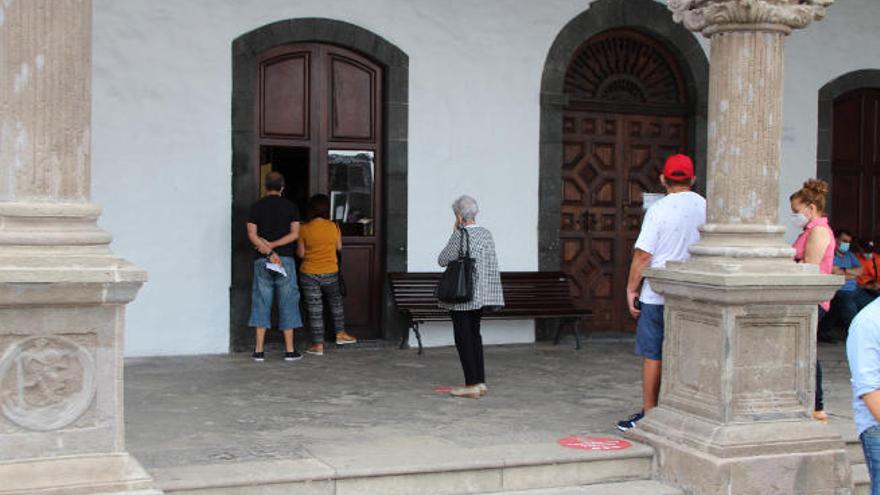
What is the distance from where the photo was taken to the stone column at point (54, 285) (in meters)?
4.75

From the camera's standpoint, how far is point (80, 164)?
16.4 feet

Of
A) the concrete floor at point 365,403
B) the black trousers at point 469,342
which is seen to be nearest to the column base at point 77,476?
the concrete floor at point 365,403

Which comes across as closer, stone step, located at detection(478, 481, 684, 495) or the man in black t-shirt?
stone step, located at detection(478, 481, 684, 495)

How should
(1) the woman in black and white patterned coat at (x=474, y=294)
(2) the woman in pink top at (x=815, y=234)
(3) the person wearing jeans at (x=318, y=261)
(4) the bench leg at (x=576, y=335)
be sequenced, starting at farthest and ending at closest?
(4) the bench leg at (x=576, y=335), (3) the person wearing jeans at (x=318, y=261), (1) the woman in black and white patterned coat at (x=474, y=294), (2) the woman in pink top at (x=815, y=234)

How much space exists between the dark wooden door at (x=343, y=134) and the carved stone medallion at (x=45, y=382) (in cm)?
539

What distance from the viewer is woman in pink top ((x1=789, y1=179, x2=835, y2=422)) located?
6.93 metres

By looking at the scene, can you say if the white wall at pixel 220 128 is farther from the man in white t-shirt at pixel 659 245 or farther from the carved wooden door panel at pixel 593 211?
the man in white t-shirt at pixel 659 245

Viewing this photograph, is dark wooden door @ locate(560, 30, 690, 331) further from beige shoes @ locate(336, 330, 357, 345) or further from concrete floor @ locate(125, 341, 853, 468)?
beige shoes @ locate(336, 330, 357, 345)

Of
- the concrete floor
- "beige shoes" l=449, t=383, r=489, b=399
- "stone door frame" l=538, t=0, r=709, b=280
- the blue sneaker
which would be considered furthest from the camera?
"stone door frame" l=538, t=0, r=709, b=280

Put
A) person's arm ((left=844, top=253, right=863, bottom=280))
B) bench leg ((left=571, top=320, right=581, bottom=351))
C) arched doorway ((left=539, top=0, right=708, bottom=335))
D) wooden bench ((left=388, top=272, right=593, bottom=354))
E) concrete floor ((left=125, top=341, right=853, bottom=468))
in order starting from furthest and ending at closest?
1. person's arm ((left=844, top=253, right=863, bottom=280))
2. arched doorway ((left=539, top=0, right=708, bottom=335))
3. bench leg ((left=571, top=320, right=581, bottom=351))
4. wooden bench ((left=388, top=272, right=593, bottom=354))
5. concrete floor ((left=125, top=341, right=853, bottom=468))

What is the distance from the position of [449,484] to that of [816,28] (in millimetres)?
8080

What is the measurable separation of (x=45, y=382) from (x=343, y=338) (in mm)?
5531

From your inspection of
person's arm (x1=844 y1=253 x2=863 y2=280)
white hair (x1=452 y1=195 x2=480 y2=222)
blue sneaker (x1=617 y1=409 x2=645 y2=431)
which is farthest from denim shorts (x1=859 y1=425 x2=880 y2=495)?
person's arm (x1=844 y1=253 x2=863 y2=280)

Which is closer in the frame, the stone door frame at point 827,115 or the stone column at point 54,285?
the stone column at point 54,285
